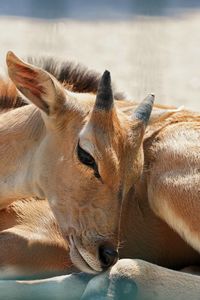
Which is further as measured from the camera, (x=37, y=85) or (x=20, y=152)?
(x=20, y=152)

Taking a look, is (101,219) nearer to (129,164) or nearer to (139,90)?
(129,164)

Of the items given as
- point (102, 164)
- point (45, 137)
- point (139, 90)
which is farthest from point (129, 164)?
point (139, 90)

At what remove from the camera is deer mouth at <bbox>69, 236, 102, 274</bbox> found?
210 inches

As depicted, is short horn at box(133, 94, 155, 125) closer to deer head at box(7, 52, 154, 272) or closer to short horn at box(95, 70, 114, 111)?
deer head at box(7, 52, 154, 272)

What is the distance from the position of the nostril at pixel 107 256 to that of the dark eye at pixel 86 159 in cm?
33

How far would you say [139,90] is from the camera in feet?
29.0

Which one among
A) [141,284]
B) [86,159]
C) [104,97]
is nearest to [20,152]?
[86,159]

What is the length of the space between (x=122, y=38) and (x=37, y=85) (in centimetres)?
478

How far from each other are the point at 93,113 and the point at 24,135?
1.68ft

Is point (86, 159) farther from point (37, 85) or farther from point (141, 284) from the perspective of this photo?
point (141, 284)

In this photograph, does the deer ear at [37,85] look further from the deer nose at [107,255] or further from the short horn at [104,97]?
the deer nose at [107,255]

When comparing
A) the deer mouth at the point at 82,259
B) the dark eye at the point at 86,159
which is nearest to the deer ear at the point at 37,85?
the dark eye at the point at 86,159

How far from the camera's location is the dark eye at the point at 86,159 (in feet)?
17.5

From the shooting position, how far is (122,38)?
33.7 feet
